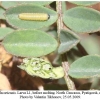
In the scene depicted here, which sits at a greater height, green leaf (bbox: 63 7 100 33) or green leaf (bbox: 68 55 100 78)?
green leaf (bbox: 63 7 100 33)

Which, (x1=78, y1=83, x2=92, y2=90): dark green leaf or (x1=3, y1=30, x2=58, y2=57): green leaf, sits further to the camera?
(x1=78, y1=83, x2=92, y2=90): dark green leaf

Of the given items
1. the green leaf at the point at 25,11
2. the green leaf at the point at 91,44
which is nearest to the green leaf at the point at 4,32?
the green leaf at the point at 25,11

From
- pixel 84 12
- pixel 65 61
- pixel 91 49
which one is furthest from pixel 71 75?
pixel 91 49

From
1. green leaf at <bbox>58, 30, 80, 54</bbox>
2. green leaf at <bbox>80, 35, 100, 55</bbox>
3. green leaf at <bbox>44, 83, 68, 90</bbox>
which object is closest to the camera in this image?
green leaf at <bbox>58, 30, 80, 54</bbox>

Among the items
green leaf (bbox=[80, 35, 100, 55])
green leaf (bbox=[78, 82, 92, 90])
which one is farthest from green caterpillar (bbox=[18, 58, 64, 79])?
green leaf (bbox=[80, 35, 100, 55])

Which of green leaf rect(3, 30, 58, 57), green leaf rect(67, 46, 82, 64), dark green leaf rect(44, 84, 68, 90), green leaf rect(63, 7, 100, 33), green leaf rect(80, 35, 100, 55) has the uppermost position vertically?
green leaf rect(63, 7, 100, 33)

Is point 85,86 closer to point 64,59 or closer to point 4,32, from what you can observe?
point 64,59

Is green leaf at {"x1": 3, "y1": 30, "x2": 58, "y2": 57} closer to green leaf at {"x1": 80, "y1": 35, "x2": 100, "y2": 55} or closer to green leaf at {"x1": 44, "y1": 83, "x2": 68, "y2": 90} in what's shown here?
green leaf at {"x1": 44, "y1": 83, "x2": 68, "y2": 90}
